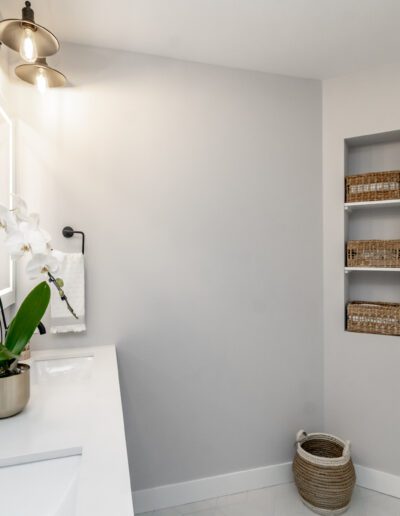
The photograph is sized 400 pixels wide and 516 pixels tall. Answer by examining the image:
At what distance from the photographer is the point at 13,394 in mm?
957

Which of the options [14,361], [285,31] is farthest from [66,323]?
[285,31]

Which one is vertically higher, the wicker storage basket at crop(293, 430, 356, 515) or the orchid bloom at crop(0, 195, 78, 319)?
the orchid bloom at crop(0, 195, 78, 319)

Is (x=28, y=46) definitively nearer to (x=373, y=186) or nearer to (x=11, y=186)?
(x=11, y=186)

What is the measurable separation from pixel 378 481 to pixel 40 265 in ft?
7.33

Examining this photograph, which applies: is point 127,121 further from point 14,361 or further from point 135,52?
point 14,361

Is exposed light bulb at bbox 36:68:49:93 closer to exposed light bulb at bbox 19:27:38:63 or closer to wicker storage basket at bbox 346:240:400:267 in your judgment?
exposed light bulb at bbox 19:27:38:63

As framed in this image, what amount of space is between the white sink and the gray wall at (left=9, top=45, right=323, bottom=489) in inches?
40.4

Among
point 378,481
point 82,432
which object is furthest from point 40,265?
point 378,481

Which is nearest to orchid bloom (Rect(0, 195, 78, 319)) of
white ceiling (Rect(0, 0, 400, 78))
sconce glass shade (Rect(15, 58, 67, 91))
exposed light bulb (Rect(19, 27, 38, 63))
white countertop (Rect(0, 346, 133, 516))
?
white countertop (Rect(0, 346, 133, 516))

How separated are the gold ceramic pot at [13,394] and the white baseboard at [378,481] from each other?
203 centimetres

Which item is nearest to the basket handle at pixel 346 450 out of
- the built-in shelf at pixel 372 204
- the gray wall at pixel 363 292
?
the gray wall at pixel 363 292

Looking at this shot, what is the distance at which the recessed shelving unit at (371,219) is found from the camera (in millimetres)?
2174

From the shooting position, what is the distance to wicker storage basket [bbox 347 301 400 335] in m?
2.03

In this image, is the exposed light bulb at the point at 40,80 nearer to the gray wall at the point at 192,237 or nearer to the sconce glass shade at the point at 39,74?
the sconce glass shade at the point at 39,74
